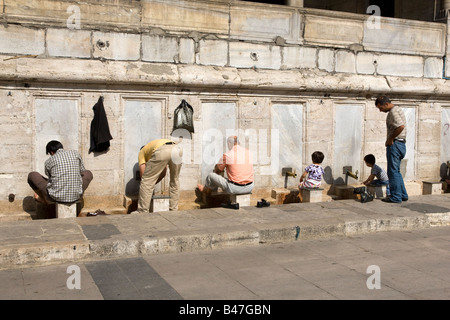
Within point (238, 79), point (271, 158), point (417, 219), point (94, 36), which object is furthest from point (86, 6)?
point (417, 219)

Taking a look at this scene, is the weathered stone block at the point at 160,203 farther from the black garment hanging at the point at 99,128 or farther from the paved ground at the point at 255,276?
the paved ground at the point at 255,276

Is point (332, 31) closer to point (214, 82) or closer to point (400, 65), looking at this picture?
point (400, 65)

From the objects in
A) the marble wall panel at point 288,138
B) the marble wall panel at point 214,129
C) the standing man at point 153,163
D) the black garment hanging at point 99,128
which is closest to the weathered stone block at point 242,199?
the marble wall panel at point 214,129

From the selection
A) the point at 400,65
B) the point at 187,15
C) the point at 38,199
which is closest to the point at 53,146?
the point at 38,199

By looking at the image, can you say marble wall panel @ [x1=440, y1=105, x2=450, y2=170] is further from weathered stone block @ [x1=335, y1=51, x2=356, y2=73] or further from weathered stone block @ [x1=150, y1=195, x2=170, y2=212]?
weathered stone block @ [x1=150, y1=195, x2=170, y2=212]

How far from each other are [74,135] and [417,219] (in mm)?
5155

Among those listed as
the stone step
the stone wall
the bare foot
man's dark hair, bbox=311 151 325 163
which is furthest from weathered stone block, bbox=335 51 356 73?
the stone step

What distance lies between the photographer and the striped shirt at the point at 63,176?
729 centimetres

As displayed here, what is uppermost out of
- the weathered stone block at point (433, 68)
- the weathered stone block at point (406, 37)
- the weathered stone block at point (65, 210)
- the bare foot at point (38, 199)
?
the weathered stone block at point (406, 37)

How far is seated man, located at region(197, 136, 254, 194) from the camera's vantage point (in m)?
8.26

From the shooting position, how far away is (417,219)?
7855mm

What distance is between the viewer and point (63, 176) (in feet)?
23.9

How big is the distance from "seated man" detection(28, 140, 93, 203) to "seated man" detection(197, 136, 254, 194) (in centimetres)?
214

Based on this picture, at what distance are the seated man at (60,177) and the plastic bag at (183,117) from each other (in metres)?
1.72
